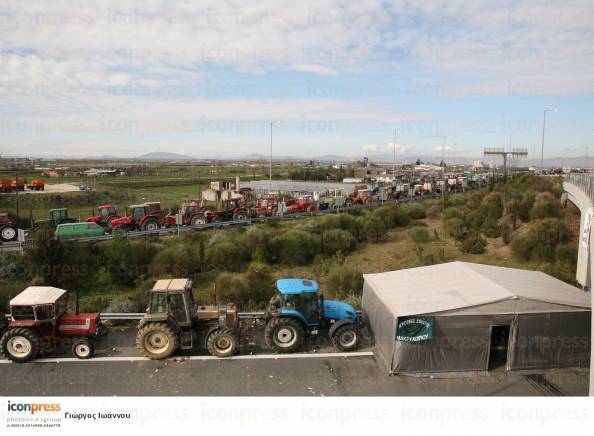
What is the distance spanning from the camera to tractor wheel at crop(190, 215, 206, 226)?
2802 centimetres

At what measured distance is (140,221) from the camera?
84.7 feet

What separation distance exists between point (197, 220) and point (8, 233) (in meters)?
9.84

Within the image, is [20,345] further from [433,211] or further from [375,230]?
[433,211]

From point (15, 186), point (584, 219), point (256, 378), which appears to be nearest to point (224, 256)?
point (256, 378)

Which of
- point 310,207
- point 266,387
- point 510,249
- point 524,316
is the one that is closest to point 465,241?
point 510,249

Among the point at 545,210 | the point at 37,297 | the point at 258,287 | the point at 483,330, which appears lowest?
the point at 258,287

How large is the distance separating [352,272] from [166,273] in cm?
795

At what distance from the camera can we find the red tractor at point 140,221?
2552cm

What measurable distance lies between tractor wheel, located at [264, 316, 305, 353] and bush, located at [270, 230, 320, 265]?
38.4 ft

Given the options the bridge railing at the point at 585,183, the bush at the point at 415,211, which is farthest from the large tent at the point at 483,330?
the bush at the point at 415,211

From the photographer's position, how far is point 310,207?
35875 millimetres

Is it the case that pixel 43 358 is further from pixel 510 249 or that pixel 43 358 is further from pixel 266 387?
pixel 510 249

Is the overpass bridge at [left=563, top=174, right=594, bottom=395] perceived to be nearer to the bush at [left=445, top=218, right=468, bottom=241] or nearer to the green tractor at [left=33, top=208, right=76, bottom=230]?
the bush at [left=445, top=218, right=468, bottom=241]
